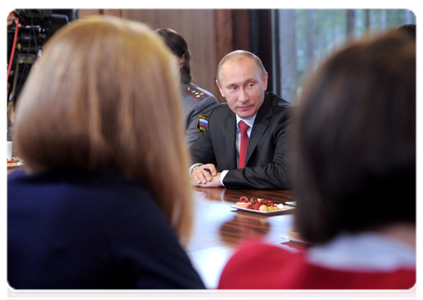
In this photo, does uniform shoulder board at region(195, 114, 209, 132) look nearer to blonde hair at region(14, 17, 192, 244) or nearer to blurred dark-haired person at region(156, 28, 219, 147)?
blurred dark-haired person at region(156, 28, 219, 147)

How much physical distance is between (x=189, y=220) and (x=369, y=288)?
46 centimetres

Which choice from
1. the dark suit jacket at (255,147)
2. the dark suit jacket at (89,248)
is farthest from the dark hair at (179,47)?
the dark suit jacket at (89,248)

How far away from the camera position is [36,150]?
81 cm

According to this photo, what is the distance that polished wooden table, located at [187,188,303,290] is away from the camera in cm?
111

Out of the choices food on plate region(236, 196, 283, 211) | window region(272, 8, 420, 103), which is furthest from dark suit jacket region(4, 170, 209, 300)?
window region(272, 8, 420, 103)

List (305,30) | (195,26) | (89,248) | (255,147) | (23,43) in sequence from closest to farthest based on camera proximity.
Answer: (89,248) → (255,147) → (23,43) → (305,30) → (195,26)

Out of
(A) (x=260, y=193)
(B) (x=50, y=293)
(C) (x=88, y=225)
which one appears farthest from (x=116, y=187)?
(A) (x=260, y=193)

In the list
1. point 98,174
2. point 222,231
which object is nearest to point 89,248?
point 98,174

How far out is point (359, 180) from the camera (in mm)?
532

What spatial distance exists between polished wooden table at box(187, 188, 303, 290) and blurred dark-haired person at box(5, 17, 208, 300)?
0.20 metres

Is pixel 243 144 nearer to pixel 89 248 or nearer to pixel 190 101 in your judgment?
pixel 190 101

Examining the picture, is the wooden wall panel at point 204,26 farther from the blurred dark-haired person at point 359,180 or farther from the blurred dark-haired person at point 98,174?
the blurred dark-haired person at point 359,180

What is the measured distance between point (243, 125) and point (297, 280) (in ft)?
7.28

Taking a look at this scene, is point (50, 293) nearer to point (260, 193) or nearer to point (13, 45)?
point (260, 193)
